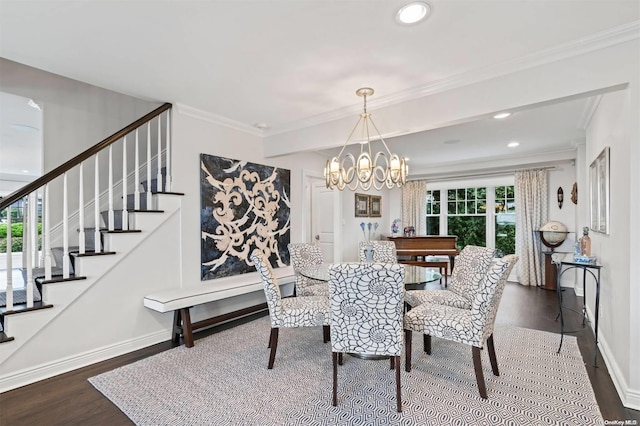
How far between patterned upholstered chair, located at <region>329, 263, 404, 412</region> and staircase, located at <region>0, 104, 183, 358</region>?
2152mm

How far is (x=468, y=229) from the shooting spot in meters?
7.19

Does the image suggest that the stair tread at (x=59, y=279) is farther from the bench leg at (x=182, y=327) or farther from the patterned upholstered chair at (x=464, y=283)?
the patterned upholstered chair at (x=464, y=283)

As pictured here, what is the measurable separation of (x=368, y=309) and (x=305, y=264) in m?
1.64

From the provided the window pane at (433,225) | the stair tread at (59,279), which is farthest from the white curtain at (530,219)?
the stair tread at (59,279)

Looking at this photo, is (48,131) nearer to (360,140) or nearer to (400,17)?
(360,140)

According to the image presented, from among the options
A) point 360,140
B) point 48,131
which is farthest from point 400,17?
point 48,131

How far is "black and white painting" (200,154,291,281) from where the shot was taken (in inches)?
145

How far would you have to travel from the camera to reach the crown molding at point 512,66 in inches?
79.7

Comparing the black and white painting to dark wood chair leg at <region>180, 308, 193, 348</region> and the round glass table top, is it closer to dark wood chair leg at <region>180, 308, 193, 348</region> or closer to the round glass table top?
dark wood chair leg at <region>180, 308, 193, 348</region>

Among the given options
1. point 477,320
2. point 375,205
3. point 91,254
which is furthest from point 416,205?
point 91,254

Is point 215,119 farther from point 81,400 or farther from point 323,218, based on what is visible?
point 323,218

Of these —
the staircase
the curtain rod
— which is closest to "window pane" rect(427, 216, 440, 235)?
the curtain rod

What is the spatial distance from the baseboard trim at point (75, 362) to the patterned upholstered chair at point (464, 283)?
103 inches

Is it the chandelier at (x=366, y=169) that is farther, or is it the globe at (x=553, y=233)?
the globe at (x=553, y=233)
